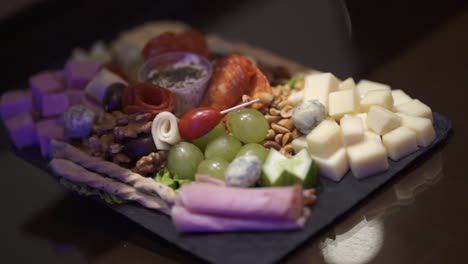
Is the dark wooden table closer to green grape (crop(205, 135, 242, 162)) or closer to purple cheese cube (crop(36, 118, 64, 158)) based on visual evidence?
purple cheese cube (crop(36, 118, 64, 158))

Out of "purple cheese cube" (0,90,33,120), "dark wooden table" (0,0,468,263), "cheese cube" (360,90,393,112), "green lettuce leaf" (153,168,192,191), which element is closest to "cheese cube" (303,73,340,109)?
"cheese cube" (360,90,393,112)

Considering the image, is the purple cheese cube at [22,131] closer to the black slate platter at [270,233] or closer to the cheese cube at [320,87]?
the black slate platter at [270,233]

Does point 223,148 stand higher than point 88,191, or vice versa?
point 223,148

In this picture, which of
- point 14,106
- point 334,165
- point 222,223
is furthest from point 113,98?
point 334,165

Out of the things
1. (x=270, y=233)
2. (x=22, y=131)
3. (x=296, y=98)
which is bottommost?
(x=22, y=131)

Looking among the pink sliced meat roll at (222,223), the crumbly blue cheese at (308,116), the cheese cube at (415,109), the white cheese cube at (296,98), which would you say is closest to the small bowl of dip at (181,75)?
the white cheese cube at (296,98)

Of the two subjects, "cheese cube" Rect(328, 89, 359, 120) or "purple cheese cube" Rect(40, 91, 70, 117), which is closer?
"cheese cube" Rect(328, 89, 359, 120)

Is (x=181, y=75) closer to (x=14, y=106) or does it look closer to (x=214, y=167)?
(x=214, y=167)
